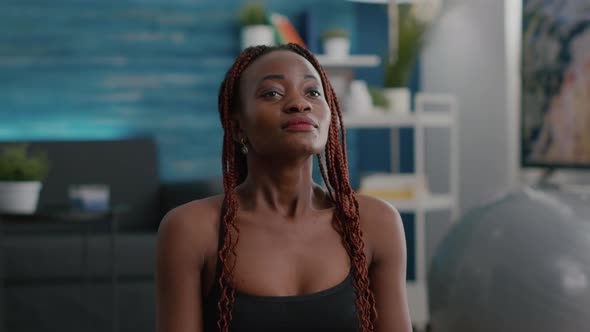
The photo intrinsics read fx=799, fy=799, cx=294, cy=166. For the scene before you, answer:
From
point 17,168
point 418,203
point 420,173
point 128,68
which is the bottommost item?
point 418,203

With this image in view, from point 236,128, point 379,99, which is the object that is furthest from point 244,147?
point 379,99

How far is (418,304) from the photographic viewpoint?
3744mm

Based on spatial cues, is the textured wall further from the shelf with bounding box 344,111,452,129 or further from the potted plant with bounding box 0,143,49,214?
the potted plant with bounding box 0,143,49,214

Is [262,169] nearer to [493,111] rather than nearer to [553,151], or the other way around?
[553,151]

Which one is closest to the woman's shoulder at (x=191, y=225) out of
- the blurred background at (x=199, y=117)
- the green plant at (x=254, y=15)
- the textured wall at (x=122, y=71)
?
the blurred background at (x=199, y=117)

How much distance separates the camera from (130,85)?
4551mm

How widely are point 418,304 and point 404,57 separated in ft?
3.89

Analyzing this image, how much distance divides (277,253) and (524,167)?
238 centimetres

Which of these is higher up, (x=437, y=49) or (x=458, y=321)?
(x=437, y=49)

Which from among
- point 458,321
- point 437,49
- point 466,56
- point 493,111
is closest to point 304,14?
point 437,49

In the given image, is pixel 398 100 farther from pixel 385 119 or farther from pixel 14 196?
pixel 14 196

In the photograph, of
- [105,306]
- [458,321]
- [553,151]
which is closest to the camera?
[458,321]

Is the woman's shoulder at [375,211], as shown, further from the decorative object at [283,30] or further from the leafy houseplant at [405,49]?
the decorative object at [283,30]

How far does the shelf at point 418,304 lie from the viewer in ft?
11.8
